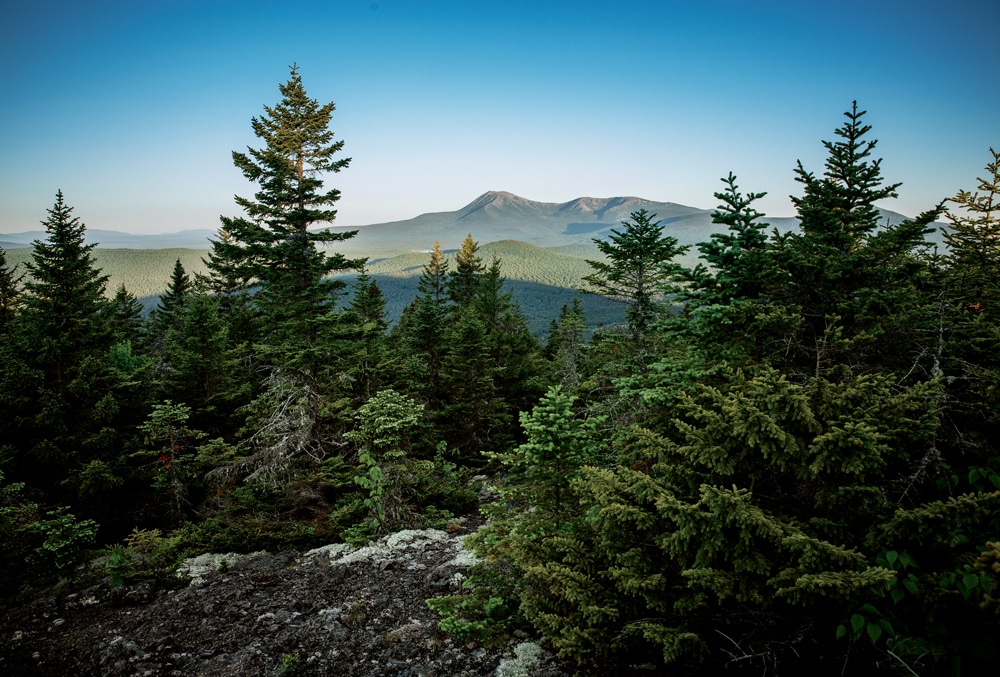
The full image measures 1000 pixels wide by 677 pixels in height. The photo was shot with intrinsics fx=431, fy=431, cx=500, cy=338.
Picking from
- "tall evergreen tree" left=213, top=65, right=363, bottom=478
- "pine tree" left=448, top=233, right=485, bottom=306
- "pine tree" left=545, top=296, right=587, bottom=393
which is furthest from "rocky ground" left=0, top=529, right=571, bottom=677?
"pine tree" left=448, top=233, right=485, bottom=306

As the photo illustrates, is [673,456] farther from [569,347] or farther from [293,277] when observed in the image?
[569,347]

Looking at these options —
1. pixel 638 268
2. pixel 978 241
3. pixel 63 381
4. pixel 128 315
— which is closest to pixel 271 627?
pixel 638 268

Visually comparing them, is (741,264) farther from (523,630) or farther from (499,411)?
(499,411)

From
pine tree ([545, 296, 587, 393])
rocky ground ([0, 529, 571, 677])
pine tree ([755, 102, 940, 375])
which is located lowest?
rocky ground ([0, 529, 571, 677])

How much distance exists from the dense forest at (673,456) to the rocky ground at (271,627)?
583 millimetres

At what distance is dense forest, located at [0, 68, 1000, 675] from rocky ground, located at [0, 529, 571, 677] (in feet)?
1.91

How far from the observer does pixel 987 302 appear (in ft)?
21.2

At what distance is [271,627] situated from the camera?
267 inches

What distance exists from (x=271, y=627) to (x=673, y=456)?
670cm

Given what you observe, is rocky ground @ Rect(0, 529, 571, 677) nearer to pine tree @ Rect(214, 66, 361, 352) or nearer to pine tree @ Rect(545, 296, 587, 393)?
pine tree @ Rect(214, 66, 361, 352)

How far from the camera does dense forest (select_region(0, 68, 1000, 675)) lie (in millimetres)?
3611

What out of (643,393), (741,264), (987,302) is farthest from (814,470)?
(987,302)

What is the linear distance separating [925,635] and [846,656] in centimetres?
58

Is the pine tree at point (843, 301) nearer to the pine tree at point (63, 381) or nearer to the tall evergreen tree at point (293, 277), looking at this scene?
the tall evergreen tree at point (293, 277)
